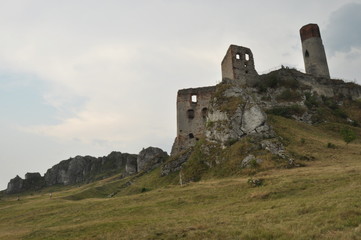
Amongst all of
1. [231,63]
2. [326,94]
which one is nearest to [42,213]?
[231,63]

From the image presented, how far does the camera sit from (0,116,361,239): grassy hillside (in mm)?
10938

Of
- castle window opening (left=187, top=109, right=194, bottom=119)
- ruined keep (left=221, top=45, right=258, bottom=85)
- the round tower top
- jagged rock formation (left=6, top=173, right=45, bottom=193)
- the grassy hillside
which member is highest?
the round tower top

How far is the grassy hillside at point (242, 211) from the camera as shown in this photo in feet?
35.9

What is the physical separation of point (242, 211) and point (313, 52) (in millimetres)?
47875

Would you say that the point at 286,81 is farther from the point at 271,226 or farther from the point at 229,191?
the point at 271,226

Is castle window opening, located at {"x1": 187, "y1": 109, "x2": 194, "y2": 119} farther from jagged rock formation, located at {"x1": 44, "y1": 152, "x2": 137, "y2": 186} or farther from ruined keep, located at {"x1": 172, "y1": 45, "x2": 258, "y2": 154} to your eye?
jagged rock formation, located at {"x1": 44, "y1": 152, "x2": 137, "y2": 186}

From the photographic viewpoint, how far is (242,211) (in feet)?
50.1

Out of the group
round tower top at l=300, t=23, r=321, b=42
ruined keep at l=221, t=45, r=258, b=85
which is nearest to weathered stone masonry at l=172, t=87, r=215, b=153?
ruined keep at l=221, t=45, r=258, b=85

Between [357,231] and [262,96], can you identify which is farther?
[262,96]

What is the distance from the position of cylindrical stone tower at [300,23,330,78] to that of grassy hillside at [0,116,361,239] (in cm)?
2633

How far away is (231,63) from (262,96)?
23.5 ft

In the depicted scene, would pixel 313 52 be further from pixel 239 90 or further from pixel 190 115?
pixel 190 115

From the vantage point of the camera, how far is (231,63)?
45469mm

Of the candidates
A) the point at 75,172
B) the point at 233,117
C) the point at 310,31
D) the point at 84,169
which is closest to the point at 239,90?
the point at 233,117
